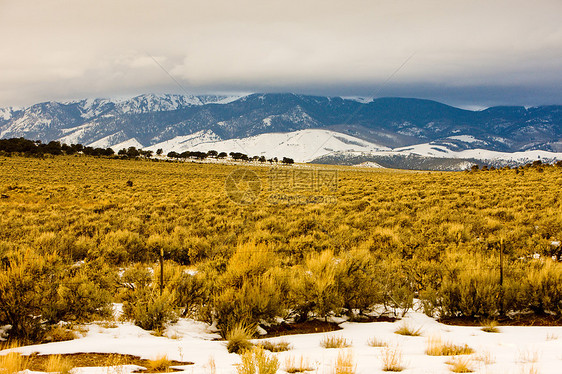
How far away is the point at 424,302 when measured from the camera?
5.86m

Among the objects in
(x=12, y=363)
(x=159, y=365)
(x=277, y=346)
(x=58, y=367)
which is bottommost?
(x=277, y=346)

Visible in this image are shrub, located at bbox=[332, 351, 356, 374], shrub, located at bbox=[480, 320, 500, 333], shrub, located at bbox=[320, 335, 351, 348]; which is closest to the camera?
shrub, located at bbox=[332, 351, 356, 374]

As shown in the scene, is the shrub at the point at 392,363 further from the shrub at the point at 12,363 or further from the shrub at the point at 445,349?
the shrub at the point at 12,363

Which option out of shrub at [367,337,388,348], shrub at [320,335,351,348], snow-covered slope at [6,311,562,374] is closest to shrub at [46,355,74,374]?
snow-covered slope at [6,311,562,374]

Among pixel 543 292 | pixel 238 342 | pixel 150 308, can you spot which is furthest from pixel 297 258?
pixel 543 292

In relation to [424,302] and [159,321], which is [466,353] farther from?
[159,321]

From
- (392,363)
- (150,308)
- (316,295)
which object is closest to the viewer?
(392,363)

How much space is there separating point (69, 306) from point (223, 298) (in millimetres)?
2305

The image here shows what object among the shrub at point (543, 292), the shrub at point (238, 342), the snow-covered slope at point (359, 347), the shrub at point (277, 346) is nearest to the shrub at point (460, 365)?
the snow-covered slope at point (359, 347)

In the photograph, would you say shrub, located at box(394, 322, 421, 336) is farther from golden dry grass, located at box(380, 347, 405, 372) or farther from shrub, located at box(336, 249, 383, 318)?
golden dry grass, located at box(380, 347, 405, 372)

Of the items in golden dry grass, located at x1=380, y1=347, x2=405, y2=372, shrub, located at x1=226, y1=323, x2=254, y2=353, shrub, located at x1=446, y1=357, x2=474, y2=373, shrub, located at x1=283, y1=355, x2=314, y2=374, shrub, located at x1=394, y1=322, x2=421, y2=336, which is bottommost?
shrub, located at x1=394, y1=322, x2=421, y2=336

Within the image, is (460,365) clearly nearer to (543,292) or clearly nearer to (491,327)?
(491,327)

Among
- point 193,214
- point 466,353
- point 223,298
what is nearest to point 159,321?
point 223,298

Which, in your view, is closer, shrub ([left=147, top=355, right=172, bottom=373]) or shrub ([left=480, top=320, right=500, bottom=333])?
shrub ([left=147, top=355, right=172, bottom=373])
